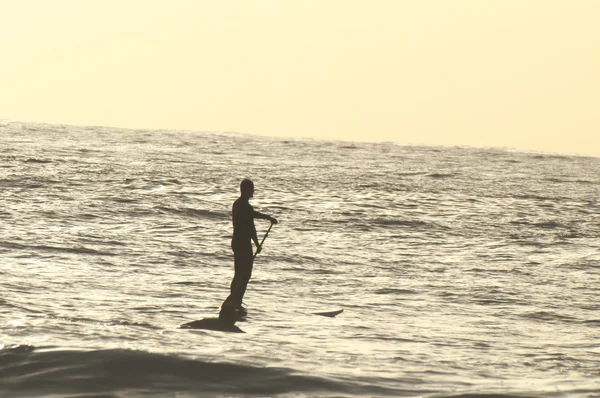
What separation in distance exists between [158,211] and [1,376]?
2943 centimetres

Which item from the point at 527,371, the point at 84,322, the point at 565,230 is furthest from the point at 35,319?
the point at 565,230

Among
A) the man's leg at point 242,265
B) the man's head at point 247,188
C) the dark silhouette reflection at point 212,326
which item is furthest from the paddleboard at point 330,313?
the man's head at point 247,188

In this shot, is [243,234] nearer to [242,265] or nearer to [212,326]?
[242,265]

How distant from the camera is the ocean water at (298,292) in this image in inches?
509

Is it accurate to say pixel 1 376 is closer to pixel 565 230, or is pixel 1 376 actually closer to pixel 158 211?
pixel 158 211

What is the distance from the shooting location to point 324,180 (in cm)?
6319

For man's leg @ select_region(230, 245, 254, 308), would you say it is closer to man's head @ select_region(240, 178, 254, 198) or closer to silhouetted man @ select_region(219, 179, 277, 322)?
silhouetted man @ select_region(219, 179, 277, 322)

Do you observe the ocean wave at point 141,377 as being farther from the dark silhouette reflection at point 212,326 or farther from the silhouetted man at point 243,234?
the silhouetted man at point 243,234

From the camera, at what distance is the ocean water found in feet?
42.4

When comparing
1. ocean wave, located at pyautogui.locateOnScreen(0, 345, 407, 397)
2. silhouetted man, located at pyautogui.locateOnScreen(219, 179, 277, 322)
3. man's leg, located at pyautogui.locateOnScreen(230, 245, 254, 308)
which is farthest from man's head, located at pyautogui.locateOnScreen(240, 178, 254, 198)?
ocean wave, located at pyautogui.locateOnScreen(0, 345, 407, 397)

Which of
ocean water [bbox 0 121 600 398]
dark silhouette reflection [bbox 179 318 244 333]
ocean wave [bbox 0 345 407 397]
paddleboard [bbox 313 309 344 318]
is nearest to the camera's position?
ocean wave [bbox 0 345 407 397]

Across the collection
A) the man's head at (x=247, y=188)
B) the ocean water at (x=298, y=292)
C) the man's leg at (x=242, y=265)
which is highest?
the man's head at (x=247, y=188)

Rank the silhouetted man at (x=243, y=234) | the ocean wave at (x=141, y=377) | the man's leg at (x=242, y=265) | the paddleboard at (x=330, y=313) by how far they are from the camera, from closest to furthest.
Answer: the ocean wave at (x=141, y=377) → the silhouetted man at (x=243, y=234) → the man's leg at (x=242, y=265) → the paddleboard at (x=330, y=313)

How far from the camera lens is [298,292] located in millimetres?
22094
